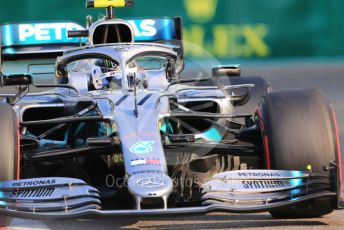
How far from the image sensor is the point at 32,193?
5973 mm

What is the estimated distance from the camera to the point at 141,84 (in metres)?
7.78

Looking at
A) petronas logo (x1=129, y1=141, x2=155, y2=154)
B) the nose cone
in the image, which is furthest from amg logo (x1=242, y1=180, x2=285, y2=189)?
petronas logo (x1=129, y1=141, x2=155, y2=154)

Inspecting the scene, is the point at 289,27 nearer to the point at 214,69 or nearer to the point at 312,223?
the point at 214,69

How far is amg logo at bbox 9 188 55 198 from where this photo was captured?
19.5 ft

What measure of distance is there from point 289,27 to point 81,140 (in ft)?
28.9

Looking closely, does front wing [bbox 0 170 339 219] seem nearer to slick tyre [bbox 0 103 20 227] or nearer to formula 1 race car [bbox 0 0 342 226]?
formula 1 race car [bbox 0 0 342 226]

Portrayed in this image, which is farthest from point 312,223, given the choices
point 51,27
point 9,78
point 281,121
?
point 51,27

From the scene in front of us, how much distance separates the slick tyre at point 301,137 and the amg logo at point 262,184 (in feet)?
0.75

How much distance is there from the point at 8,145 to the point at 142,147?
34.1 inches

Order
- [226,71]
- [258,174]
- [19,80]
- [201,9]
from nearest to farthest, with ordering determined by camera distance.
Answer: [258,174] → [19,80] → [226,71] → [201,9]

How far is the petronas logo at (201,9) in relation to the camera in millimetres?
15461

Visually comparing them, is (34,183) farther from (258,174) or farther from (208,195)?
(258,174)

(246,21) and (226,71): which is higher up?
(246,21)

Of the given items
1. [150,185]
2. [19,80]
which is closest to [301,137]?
[150,185]
